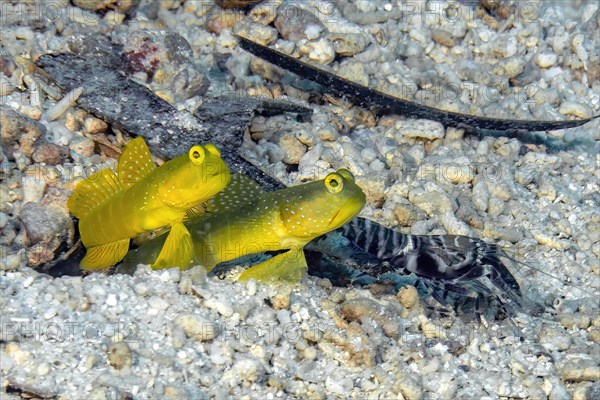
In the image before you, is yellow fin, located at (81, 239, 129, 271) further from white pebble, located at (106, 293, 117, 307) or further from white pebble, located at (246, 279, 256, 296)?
white pebble, located at (246, 279, 256, 296)

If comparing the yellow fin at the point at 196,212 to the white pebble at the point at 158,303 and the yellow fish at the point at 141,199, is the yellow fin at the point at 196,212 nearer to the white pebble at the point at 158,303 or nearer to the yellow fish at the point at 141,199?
the yellow fish at the point at 141,199

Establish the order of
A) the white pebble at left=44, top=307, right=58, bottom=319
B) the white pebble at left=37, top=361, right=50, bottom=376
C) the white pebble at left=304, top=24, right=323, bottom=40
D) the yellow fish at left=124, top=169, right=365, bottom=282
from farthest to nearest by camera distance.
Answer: the white pebble at left=304, top=24, right=323, bottom=40 < the yellow fish at left=124, top=169, right=365, bottom=282 < the white pebble at left=44, top=307, right=58, bottom=319 < the white pebble at left=37, top=361, right=50, bottom=376

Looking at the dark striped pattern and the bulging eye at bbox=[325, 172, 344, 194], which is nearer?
the bulging eye at bbox=[325, 172, 344, 194]

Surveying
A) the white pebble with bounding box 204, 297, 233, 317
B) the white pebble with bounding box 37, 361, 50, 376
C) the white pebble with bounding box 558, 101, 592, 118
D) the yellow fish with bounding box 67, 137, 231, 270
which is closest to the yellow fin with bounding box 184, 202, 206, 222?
the yellow fish with bounding box 67, 137, 231, 270

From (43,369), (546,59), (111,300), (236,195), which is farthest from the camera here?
(546,59)

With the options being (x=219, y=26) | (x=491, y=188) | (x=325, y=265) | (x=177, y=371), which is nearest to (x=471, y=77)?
(x=491, y=188)

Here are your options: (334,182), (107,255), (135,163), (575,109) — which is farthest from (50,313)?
(575,109)

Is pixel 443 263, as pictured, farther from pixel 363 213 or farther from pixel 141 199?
pixel 141 199
